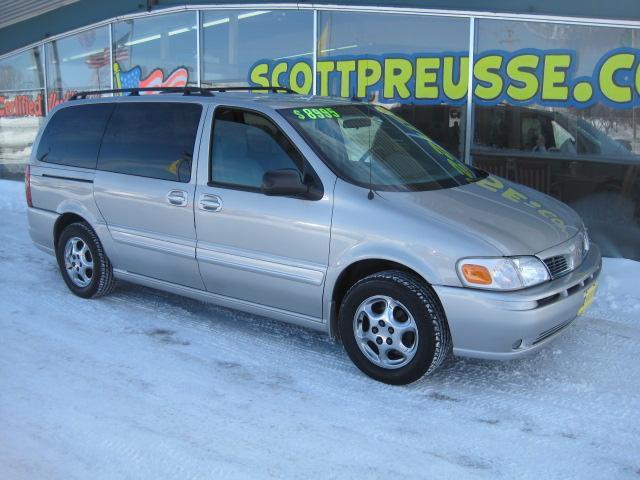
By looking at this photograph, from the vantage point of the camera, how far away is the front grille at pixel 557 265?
159 inches

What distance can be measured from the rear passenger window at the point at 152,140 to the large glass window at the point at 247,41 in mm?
4557

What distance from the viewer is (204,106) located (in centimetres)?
504

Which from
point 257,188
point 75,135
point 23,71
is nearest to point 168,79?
point 23,71

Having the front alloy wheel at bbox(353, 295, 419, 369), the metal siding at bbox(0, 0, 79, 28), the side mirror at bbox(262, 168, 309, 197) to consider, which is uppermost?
the metal siding at bbox(0, 0, 79, 28)

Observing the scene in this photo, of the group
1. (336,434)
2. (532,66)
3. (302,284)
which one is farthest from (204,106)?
(532,66)

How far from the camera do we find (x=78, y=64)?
514 inches

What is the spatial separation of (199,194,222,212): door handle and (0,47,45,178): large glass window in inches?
408

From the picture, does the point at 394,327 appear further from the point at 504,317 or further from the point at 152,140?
the point at 152,140

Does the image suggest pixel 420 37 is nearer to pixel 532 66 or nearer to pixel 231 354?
pixel 532 66

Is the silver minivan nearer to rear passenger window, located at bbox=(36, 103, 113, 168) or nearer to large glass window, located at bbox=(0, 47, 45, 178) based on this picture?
rear passenger window, located at bbox=(36, 103, 113, 168)

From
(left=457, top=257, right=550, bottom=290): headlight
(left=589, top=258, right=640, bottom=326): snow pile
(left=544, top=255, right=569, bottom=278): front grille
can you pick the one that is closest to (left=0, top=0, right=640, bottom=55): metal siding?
(left=589, top=258, right=640, bottom=326): snow pile

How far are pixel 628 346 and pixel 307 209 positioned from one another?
2415 mm

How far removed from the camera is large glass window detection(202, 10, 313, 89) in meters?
9.77

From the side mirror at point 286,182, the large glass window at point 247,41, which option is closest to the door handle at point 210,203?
the side mirror at point 286,182
